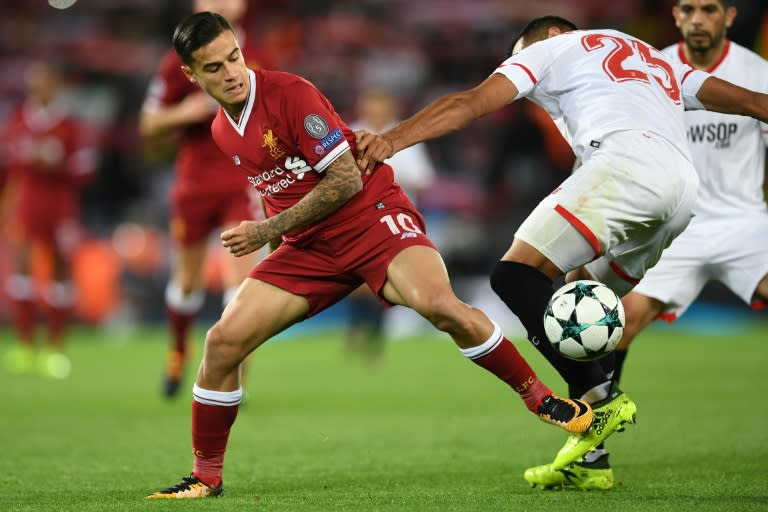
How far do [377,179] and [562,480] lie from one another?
61.8 inches

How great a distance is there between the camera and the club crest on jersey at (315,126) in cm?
478

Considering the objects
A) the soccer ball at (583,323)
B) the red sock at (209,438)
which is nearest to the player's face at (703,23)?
the soccer ball at (583,323)

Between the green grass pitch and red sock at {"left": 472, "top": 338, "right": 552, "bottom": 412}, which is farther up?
red sock at {"left": 472, "top": 338, "right": 552, "bottom": 412}

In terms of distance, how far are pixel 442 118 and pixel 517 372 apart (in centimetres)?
109

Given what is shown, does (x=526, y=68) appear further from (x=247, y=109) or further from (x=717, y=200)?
(x=717, y=200)

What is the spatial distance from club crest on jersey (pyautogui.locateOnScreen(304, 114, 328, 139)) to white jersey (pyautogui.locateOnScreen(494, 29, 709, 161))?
0.77 m

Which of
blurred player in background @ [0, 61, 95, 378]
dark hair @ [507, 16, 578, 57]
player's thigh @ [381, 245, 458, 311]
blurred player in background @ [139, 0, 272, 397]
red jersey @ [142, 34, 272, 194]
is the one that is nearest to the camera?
player's thigh @ [381, 245, 458, 311]

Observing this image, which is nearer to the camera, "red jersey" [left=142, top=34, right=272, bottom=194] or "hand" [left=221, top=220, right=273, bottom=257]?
"hand" [left=221, top=220, right=273, bottom=257]

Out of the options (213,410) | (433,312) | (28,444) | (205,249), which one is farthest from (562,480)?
(205,249)

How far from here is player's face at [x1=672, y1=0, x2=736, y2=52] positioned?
→ 5.91 metres

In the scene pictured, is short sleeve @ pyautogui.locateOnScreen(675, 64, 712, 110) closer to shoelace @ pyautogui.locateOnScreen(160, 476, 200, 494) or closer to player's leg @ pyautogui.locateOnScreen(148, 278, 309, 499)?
player's leg @ pyautogui.locateOnScreen(148, 278, 309, 499)

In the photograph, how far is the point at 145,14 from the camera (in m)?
20.2

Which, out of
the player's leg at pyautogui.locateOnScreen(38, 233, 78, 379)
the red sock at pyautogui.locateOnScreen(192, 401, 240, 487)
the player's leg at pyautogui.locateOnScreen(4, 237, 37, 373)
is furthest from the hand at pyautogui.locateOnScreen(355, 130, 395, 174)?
the player's leg at pyautogui.locateOnScreen(4, 237, 37, 373)

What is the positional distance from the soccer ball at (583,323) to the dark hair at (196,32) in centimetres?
179
